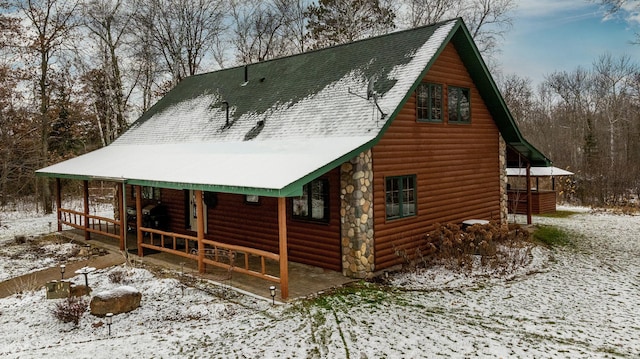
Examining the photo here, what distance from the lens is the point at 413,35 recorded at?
13094 millimetres

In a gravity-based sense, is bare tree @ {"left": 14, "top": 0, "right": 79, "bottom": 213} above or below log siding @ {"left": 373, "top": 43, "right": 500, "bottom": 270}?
above

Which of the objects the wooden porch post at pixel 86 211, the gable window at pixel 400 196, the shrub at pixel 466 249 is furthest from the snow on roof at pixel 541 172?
the wooden porch post at pixel 86 211

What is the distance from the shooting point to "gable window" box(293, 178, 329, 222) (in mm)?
11266

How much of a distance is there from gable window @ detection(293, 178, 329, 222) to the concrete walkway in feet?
17.1

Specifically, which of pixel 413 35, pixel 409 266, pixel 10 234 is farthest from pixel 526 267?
pixel 10 234

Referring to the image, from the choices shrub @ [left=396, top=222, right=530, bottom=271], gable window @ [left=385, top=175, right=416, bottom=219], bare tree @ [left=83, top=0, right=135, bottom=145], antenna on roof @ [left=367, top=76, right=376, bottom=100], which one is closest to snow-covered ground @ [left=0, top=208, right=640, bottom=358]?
shrub @ [left=396, top=222, right=530, bottom=271]

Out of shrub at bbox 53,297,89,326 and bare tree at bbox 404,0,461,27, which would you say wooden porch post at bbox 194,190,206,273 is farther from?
bare tree at bbox 404,0,461,27

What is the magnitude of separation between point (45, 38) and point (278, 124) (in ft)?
59.7

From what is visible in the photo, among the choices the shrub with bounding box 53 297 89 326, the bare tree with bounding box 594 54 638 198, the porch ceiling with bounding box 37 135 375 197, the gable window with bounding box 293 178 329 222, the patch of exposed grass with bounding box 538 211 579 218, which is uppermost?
the bare tree with bounding box 594 54 638 198

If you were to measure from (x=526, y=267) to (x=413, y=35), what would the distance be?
6831 millimetres

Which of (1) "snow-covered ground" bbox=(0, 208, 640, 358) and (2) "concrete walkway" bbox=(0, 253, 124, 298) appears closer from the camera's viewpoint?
(1) "snow-covered ground" bbox=(0, 208, 640, 358)

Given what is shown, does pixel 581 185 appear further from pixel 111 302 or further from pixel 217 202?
pixel 111 302

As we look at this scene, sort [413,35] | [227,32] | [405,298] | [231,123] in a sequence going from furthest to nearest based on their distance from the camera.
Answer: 1. [227,32]
2. [231,123]
3. [413,35]
4. [405,298]

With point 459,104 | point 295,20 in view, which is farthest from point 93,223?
point 295,20
